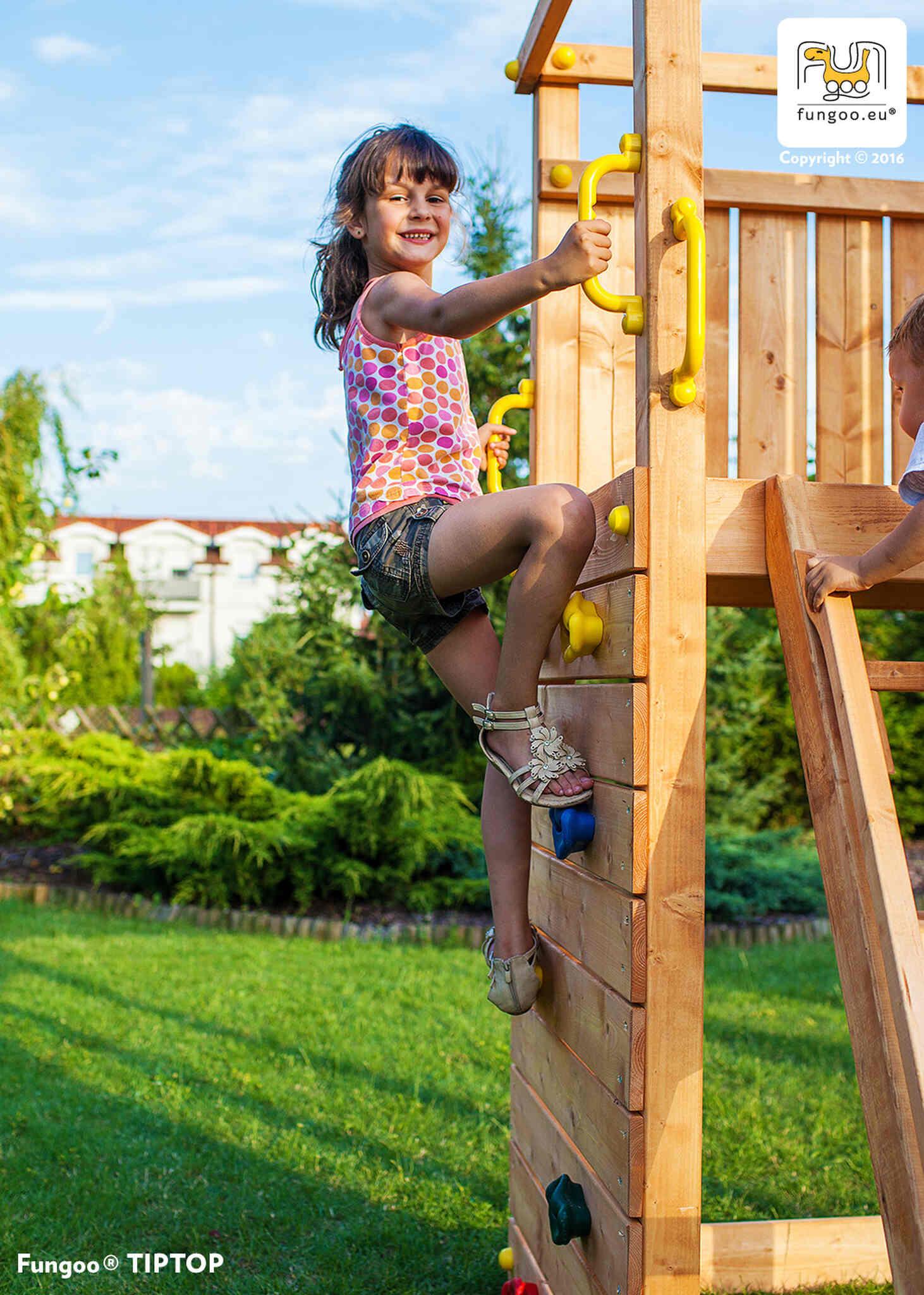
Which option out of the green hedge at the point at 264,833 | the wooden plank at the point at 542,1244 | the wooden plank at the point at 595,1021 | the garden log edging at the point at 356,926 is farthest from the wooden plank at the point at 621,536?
the garden log edging at the point at 356,926

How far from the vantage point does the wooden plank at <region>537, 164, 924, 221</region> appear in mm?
2691

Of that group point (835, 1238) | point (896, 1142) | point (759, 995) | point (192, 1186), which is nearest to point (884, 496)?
point (896, 1142)

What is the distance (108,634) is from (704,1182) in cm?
1425

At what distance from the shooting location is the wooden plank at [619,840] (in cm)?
177

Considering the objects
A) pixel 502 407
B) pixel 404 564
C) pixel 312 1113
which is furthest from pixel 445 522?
pixel 312 1113

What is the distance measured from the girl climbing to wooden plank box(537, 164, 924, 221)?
2.61 ft

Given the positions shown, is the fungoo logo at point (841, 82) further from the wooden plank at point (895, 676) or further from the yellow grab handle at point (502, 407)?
the wooden plank at point (895, 676)

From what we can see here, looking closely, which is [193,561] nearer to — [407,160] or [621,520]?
[407,160]

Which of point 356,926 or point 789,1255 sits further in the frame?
point 356,926

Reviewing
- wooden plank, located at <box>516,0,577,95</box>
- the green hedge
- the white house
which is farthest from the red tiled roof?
wooden plank, located at <box>516,0,577,95</box>

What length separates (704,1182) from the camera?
324cm

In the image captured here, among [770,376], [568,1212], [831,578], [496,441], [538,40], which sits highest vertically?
[538,40]

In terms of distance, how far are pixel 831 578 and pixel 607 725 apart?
1.57 feet

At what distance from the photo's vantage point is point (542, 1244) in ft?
7.66
